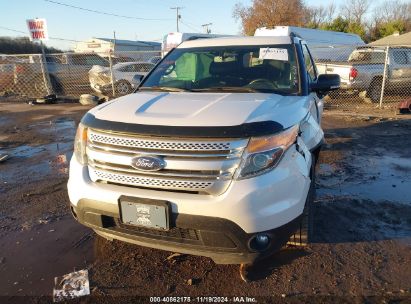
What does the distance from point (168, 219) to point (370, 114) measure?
9406mm

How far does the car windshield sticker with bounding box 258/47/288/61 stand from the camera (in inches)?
156

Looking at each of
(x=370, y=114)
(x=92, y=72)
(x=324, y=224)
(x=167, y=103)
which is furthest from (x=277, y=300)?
(x=92, y=72)

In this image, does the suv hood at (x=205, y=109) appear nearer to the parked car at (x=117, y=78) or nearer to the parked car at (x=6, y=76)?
the parked car at (x=117, y=78)

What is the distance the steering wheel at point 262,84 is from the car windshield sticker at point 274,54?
13.6 inches

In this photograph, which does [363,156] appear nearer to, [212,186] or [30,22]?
[212,186]

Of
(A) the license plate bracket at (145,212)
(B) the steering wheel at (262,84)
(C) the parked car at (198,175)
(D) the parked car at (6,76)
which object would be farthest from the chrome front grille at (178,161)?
(D) the parked car at (6,76)

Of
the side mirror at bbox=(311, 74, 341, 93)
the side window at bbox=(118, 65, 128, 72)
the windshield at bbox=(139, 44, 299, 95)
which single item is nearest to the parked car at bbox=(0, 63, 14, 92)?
the side window at bbox=(118, 65, 128, 72)

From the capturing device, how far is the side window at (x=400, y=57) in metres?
12.8

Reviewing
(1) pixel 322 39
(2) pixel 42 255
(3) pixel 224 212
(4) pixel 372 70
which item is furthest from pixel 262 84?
(1) pixel 322 39

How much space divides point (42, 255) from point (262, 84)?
2608 mm

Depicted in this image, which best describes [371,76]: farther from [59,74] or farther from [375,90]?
[59,74]

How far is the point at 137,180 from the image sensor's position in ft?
8.76

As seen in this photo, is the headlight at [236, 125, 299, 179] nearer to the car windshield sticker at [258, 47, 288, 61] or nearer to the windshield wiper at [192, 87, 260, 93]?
the windshield wiper at [192, 87, 260, 93]

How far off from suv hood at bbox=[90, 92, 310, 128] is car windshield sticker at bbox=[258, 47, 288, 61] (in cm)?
69
